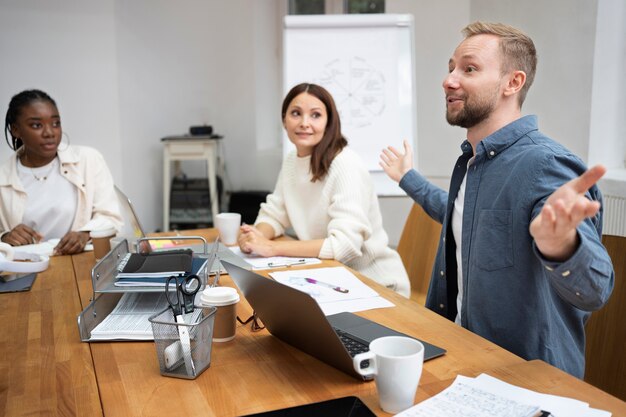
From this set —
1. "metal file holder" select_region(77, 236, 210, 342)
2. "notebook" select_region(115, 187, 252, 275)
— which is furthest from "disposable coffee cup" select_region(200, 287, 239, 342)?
"notebook" select_region(115, 187, 252, 275)

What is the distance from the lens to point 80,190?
2562 mm

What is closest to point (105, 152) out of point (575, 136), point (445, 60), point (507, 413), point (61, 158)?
point (61, 158)

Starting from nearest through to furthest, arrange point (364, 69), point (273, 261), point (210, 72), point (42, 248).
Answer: point (273, 261) < point (42, 248) < point (364, 69) < point (210, 72)

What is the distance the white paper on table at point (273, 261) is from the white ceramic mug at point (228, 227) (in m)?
0.16

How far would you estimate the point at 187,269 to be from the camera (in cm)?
147

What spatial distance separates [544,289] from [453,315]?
0.35m

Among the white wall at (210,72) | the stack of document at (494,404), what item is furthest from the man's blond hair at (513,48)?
the white wall at (210,72)

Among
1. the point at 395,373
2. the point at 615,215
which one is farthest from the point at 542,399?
the point at 615,215

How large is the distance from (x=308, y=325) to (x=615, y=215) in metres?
2.12

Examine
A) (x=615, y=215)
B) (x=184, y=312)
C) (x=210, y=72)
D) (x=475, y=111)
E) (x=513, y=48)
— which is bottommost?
(x=615, y=215)

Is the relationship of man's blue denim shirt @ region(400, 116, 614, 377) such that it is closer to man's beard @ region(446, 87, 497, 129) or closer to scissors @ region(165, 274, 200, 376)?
man's beard @ region(446, 87, 497, 129)

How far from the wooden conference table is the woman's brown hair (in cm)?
96

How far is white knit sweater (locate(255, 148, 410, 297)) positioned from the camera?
2.10 m

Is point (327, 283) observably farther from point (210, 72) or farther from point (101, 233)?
point (210, 72)
